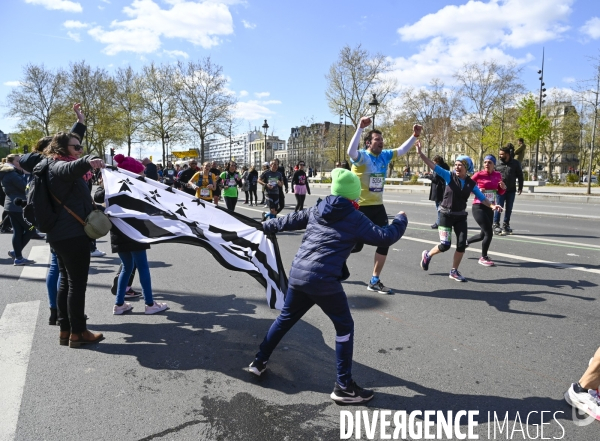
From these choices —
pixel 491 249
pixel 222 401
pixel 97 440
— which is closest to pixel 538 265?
pixel 491 249

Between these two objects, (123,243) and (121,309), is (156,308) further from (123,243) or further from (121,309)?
(123,243)

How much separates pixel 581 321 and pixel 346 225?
331 centimetres

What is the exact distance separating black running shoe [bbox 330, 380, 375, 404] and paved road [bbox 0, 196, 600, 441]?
0.27ft

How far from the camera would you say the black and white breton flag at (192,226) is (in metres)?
4.22

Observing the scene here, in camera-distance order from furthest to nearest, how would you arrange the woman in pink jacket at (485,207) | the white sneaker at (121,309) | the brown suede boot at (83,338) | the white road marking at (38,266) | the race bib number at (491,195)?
1. the race bib number at (491,195)
2. the woman in pink jacket at (485,207)
3. the white road marking at (38,266)
4. the white sneaker at (121,309)
5. the brown suede boot at (83,338)

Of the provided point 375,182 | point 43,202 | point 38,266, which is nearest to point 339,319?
point 43,202

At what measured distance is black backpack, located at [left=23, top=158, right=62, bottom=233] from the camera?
12.6 feet

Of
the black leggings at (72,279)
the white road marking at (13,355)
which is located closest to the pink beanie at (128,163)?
the black leggings at (72,279)

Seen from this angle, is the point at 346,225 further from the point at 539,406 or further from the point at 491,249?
the point at 491,249

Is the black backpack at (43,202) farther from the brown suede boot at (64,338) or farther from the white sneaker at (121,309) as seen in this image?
the white sneaker at (121,309)

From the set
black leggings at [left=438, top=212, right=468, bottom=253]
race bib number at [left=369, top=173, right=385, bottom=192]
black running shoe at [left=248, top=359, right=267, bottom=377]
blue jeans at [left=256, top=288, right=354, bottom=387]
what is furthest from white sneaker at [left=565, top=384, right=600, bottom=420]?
black leggings at [left=438, top=212, right=468, bottom=253]

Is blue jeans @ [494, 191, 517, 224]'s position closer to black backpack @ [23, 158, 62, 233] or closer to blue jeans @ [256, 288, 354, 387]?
blue jeans @ [256, 288, 354, 387]

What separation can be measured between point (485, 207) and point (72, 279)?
6048mm

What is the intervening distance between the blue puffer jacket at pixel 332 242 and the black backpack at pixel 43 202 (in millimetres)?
2278
